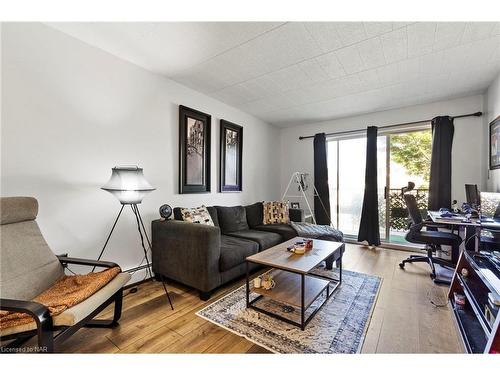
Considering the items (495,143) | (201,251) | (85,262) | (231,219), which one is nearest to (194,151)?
(231,219)

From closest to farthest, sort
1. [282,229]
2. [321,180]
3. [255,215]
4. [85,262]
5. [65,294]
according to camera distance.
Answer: [65,294]
[85,262]
[282,229]
[255,215]
[321,180]

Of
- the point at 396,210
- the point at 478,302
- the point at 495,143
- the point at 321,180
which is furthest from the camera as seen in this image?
the point at 321,180

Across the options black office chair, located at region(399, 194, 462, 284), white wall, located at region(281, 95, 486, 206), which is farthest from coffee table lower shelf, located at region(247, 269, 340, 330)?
white wall, located at region(281, 95, 486, 206)

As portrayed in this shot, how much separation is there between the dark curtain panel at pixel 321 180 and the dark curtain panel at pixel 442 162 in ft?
5.35

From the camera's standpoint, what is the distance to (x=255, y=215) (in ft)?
12.1

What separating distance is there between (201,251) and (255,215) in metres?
1.69

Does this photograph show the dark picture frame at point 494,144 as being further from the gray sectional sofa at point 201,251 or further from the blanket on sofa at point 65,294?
the blanket on sofa at point 65,294

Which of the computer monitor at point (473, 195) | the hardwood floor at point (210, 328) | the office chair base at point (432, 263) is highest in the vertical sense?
the computer monitor at point (473, 195)

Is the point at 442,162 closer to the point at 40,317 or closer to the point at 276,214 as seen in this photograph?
the point at 276,214

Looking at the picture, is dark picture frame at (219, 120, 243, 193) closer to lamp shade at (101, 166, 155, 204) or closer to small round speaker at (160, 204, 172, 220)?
small round speaker at (160, 204, 172, 220)

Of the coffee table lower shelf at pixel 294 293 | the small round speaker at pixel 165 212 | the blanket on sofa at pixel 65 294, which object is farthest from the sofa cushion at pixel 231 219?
the blanket on sofa at pixel 65 294

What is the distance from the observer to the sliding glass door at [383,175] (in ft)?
12.7
